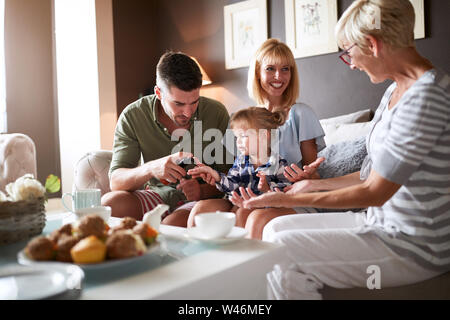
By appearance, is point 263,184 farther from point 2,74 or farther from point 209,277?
point 2,74

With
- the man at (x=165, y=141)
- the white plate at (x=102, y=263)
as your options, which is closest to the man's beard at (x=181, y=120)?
the man at (x=165, y=141)

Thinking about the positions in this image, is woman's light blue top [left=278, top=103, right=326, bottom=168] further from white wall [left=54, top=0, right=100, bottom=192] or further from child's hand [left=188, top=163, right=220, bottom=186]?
white wall [left=54, top=0, right=100, bottom=192]

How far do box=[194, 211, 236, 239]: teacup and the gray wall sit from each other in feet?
7.28

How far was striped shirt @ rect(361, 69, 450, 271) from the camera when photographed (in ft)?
3.29

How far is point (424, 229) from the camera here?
42.2 inches

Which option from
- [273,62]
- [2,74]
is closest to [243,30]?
[273,62]

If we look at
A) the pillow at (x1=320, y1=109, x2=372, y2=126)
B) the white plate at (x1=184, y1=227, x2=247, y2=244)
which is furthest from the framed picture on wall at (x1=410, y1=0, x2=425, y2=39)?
the white plate at (x1=184, y1=227, x2=247, y2=244)

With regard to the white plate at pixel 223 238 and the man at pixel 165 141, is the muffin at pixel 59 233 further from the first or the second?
the man at pixel 165 141

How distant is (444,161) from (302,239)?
426mm

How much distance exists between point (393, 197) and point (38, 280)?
914 mm

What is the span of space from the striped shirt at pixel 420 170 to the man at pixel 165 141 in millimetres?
925

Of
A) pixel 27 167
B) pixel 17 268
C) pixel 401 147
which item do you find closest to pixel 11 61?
pixel 27 167

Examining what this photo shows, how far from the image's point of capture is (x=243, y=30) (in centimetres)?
368
